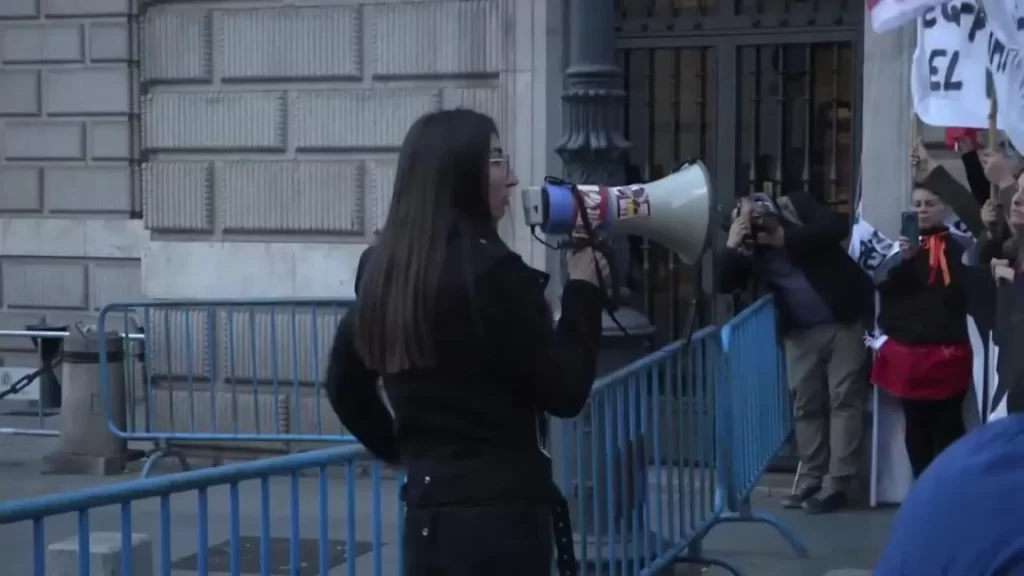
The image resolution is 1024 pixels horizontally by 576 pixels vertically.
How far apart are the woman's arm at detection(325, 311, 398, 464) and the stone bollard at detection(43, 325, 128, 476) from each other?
237 inches

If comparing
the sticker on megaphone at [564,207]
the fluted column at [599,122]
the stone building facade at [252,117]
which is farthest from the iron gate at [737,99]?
the sticker on megaphone at [564,207]

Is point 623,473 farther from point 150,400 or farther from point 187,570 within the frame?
point 150,400

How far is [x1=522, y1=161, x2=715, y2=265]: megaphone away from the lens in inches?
159

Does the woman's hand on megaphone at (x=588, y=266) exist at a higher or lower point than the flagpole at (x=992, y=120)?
lower

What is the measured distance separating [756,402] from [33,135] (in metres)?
6.35

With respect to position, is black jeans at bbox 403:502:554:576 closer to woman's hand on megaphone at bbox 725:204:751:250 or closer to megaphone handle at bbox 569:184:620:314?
megaphone handle at bbox 569:184:620:314

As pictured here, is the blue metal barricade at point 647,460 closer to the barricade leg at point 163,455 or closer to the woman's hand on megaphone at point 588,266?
the woman's hand on megaphone at point 588,266

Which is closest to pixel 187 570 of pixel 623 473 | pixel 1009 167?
pixel 623 473

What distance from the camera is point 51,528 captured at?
7102mm

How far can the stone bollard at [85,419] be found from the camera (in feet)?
31.3

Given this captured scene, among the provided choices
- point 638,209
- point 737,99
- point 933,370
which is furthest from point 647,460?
point 737,99

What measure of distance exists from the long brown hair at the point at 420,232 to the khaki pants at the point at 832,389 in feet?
15.8

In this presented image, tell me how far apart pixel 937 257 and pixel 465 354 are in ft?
15.5

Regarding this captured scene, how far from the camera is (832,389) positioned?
26.4 feet
